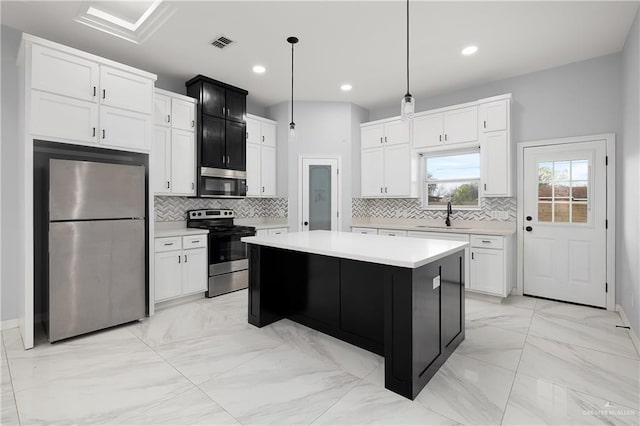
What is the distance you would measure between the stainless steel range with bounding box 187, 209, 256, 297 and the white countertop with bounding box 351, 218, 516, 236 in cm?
186

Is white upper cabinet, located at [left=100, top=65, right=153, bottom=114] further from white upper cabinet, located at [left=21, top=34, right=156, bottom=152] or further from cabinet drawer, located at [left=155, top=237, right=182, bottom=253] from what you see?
cabinet drawer, located at [left=155, top=237, right=182, bottom=253]

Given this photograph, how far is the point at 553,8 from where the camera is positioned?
279 cm

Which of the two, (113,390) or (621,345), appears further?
(621,345)

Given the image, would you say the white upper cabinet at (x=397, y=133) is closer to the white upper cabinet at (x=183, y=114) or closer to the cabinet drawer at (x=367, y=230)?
the cabinet drawer at (x=367, y=230)

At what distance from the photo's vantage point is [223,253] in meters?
4.31

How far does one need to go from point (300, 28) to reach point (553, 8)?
90.4 inches

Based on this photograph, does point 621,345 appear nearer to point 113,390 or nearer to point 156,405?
point 156,405

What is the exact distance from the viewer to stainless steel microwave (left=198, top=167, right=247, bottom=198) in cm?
436

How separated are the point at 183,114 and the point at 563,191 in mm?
5002

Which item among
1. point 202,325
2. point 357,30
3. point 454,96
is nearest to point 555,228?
point 454,96

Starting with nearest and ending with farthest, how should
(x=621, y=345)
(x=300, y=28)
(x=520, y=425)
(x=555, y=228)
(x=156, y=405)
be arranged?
1. (x=520, y=425)
2. (x=156, y=405)
3. (x=621, y=345)
4. (x=300, y=28)
5. (x=555, y=228)

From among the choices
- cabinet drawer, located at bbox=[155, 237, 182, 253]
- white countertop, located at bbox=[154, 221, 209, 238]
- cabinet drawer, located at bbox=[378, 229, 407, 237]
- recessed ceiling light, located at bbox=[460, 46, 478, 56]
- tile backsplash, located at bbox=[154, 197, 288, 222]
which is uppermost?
recessed ceiling light, located at bbox=[460, 46, 478, 56]

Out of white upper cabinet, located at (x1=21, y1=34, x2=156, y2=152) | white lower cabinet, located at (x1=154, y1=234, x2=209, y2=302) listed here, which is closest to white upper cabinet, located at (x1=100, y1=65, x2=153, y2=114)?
white upper cabinet, located at (x1=21, y1=34, x2=156, y2=152)

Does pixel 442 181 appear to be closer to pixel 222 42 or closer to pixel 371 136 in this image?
pixel 371 136
